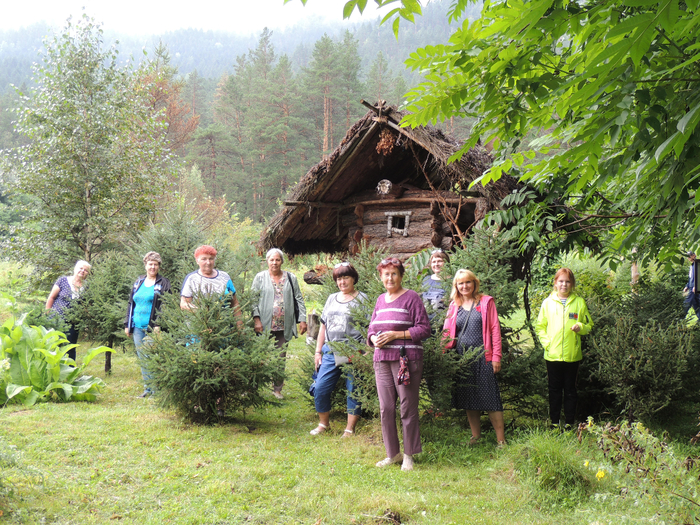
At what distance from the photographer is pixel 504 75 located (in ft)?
9.64

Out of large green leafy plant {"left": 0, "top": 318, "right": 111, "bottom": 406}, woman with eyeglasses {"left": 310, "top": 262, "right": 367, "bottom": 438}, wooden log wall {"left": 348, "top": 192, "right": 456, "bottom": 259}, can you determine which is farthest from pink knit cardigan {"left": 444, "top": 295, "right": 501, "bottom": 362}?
large green leafy plant {"left": 0, "top": 318, "right": 111, "bottom": 406}

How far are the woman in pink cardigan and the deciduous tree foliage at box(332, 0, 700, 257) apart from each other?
1453mm

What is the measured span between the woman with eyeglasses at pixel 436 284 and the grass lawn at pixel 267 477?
127 centimetres

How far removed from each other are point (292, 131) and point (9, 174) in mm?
20092

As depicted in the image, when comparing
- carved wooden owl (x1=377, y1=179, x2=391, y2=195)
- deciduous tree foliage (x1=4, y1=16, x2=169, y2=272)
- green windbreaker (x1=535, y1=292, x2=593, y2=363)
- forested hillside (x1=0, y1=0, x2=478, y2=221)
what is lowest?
green windbreaker (x1=535, y1=292, x2=593, y2=363)

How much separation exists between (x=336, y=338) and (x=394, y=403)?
1046 mm

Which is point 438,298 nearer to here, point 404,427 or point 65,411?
point 404,427

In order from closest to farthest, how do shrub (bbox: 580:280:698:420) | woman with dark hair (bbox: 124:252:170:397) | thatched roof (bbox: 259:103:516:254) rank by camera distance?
shrub (bbox: 580:280:698:420), woman with dark hair (bbox: 124:252:170:397), thatched roof (bbox: 259:103:516:254)

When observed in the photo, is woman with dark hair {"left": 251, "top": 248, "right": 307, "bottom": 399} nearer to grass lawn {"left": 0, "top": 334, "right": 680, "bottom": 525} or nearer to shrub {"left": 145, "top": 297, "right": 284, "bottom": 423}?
shrub {"left": 145, "top": 297, "right": 284, "bottom": 423}

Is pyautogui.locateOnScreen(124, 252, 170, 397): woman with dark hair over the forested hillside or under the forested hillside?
under

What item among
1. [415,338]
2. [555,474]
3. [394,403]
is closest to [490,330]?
[415,338]

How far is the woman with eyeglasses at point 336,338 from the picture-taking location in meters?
5.25

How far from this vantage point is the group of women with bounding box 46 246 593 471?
4438 mm

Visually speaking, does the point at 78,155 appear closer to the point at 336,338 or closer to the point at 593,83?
the point at 336,338
